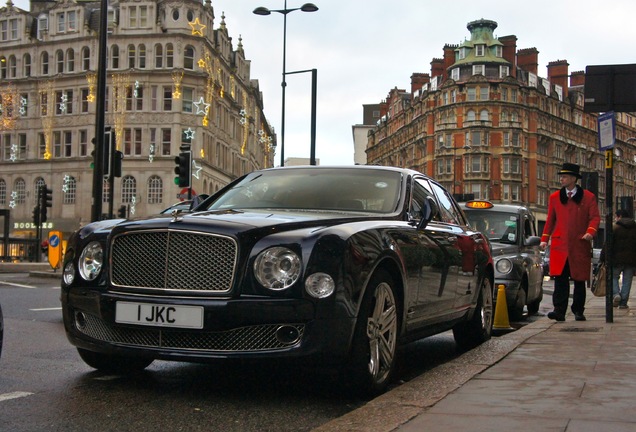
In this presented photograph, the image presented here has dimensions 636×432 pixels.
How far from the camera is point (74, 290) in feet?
17.9

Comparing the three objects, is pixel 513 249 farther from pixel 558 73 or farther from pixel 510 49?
pixel 558 73

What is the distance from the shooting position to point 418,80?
11194cm

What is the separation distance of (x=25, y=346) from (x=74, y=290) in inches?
99.4

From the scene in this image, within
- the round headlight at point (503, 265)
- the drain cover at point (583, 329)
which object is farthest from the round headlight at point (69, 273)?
the round headlight at point (503, 265)

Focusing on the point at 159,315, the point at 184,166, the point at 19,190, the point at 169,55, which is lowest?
the point at 159,315

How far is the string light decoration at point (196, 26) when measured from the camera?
2660 inches

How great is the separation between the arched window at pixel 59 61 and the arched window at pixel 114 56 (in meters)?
5.18

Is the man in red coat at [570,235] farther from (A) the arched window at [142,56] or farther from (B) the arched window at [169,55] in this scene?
(A) the arched window at [142,56]

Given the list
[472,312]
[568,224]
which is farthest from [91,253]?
[568,224]

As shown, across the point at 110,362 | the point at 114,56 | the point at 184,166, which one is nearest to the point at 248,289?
the point at 110,362

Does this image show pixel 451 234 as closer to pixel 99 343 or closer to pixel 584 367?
pixel 584 367

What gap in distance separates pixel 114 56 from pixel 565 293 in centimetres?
6332

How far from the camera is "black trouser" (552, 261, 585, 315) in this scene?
1027 centimetres

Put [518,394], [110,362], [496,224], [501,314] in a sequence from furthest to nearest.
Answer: [496,224] → [501,314] → [110,362] → [518,394]
